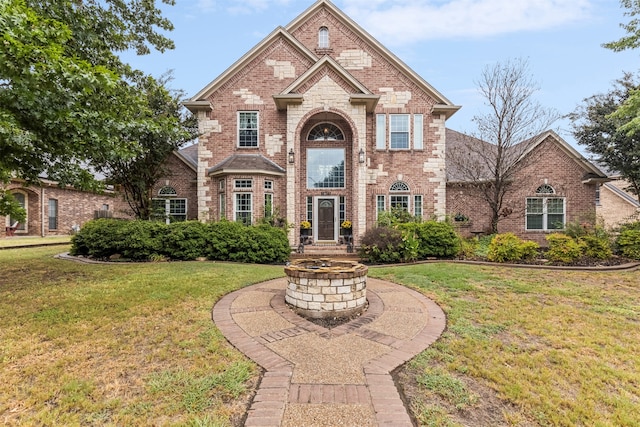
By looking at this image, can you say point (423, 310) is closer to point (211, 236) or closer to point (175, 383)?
point (175, 383)

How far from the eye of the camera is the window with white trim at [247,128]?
13898mm

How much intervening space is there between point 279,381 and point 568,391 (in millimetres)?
2896

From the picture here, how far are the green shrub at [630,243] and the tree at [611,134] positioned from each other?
211 inches

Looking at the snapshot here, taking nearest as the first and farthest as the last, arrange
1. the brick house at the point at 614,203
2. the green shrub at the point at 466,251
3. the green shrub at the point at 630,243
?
the green shrub at the point at 630,243, the green shrub at the point at 466,251, the brick house at the point at 614,203

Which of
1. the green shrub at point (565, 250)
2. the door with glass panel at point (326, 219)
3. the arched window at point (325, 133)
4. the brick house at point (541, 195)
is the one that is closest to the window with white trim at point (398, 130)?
the arched window at point (325, 133)

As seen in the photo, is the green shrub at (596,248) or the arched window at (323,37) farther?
the arched window at (323,37)

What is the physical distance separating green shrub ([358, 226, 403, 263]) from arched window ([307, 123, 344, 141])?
5815 mm

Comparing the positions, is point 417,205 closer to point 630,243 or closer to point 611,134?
point 630,243

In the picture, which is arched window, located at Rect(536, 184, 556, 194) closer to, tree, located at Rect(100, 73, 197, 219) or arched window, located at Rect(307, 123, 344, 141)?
arched window, located at Rect(307, 123, 344, 141)

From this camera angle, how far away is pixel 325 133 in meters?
14.3

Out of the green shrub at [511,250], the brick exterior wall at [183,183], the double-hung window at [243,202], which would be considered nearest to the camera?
the green shrub at [511,250]

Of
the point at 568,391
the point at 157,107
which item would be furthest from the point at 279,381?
the point at 157,107

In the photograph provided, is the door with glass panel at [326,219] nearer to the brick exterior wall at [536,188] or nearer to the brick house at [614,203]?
the brick exterior wall at [536,188]

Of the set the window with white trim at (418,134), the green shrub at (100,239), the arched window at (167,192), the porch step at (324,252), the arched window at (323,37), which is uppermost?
the arched window at (323,37)
